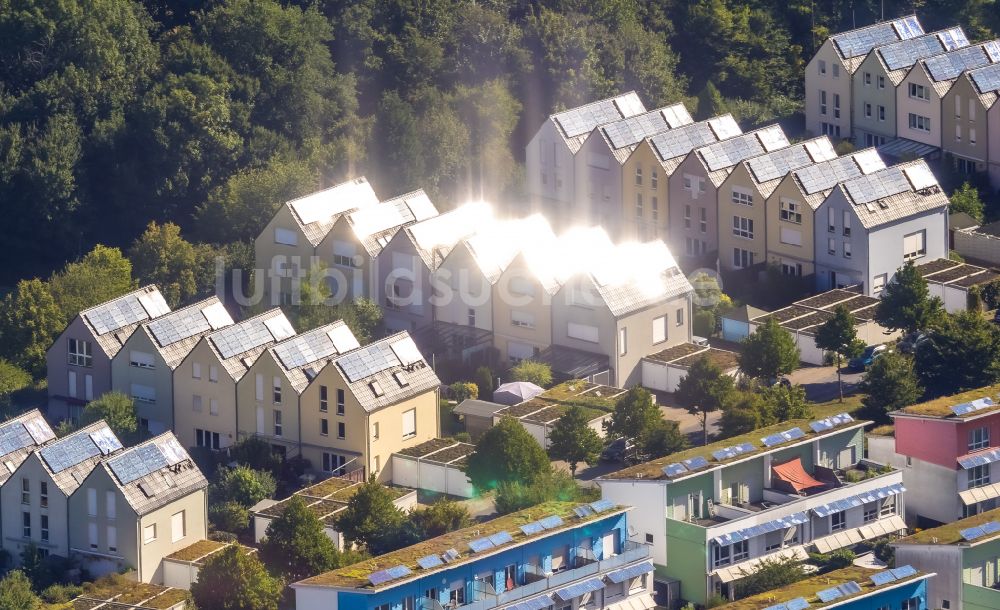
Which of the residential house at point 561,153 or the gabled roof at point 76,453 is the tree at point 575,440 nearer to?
the gabled roof at point 76,453

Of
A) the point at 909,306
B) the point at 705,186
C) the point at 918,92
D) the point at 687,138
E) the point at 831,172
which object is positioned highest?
the point at 918,92

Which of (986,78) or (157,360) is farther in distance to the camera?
(986,78)

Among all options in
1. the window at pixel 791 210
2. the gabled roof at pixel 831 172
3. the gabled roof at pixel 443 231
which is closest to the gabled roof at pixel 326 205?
the gabled roof at pixel 443 231

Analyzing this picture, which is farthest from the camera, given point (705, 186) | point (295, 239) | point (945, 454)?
point (705, 186)

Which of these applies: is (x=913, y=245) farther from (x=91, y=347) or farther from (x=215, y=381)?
(x=91, y=347)

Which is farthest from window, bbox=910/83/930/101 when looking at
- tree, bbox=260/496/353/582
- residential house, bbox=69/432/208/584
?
tree, bbox=260/496/353/582

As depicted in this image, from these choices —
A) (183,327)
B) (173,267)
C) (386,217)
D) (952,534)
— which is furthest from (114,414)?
(952,534)
